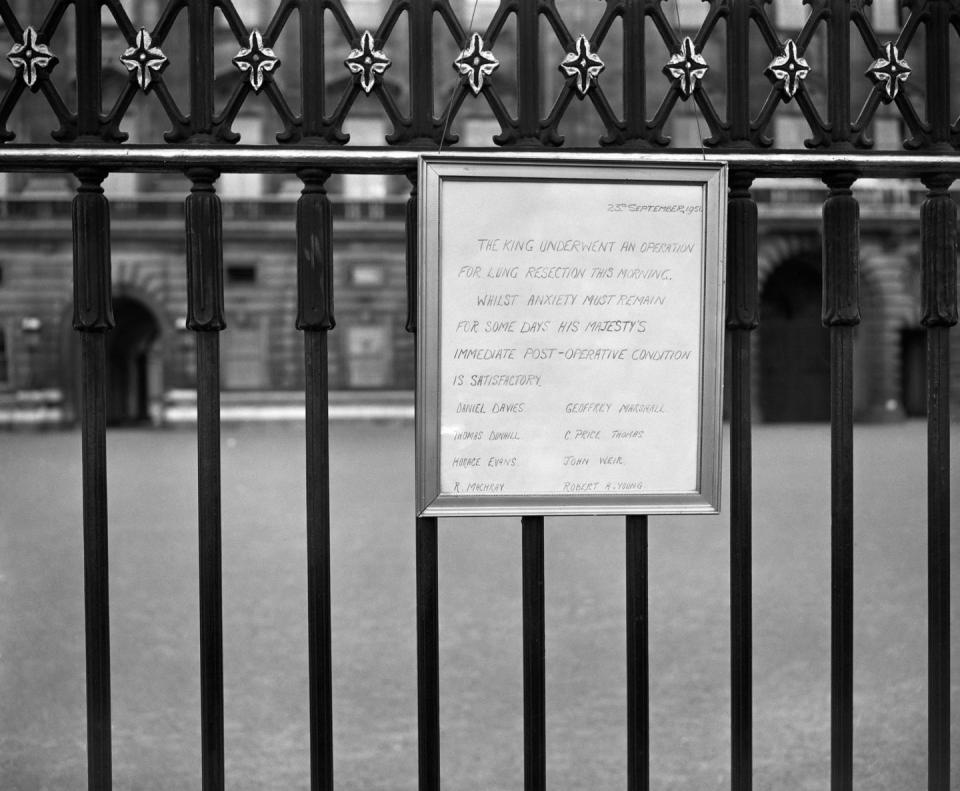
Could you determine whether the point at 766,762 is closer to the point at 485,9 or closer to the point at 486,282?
the point at 486,282

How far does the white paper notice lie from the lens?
2158 mm

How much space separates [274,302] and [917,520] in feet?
55.3

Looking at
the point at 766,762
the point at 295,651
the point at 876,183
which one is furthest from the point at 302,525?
the point at 876,183

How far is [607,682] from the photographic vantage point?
446 cm

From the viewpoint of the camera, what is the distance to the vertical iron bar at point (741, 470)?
2.23 metres

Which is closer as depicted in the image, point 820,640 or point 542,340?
point 542,340

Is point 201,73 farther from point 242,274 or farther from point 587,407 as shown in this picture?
point 242,274

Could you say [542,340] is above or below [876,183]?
below

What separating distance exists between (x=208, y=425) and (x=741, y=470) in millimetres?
1253

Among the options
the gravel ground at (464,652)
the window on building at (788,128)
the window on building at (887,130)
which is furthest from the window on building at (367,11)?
the gravel ground at (464,652)

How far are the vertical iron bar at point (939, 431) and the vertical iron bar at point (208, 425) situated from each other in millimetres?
1696

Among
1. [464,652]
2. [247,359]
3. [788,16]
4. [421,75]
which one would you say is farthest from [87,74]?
[788,16]

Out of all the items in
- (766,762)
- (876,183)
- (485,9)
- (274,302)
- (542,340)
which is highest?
Result: (485,9)

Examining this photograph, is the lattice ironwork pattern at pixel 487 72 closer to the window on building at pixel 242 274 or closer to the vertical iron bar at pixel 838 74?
the vertical iron bar at pixel 838 74
